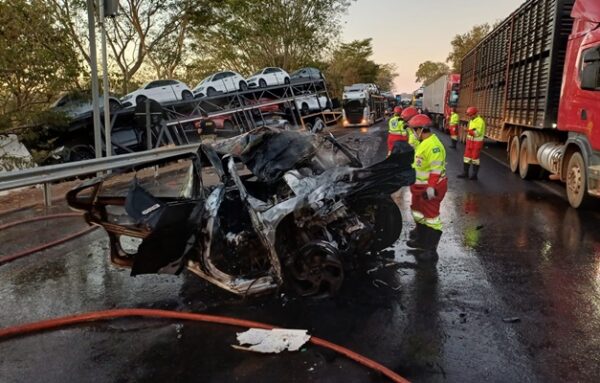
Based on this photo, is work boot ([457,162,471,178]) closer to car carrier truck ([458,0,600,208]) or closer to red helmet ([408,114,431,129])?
car carrier truck ([458,0,600,208])

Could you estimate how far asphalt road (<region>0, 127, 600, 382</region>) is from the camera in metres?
3.12

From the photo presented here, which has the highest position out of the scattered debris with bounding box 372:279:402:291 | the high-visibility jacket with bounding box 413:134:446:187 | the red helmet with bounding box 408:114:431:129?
the red helmet with bounding box 408:114:431:129

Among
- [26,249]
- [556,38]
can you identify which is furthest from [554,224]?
[26,249]

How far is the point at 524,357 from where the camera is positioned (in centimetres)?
320

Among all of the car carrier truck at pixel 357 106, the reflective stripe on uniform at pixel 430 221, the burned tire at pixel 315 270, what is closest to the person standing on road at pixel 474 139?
the reflective stripe on uniform at pixel 430 221

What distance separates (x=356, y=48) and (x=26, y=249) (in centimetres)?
5553

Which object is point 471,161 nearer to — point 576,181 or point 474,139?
point 474,139

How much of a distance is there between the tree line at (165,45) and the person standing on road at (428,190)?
8157 mm

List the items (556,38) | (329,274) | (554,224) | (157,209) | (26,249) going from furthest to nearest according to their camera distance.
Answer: (556,38)
(554,224)
(26,249)
(329,274)
(157,209)

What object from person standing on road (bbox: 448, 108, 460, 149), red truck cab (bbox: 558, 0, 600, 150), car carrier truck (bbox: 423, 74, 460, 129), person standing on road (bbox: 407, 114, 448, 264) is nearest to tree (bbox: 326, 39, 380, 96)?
car carrier truck (bbox: 423, 74, 460, 129)

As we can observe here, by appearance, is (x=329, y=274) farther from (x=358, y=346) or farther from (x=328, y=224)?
(x=358, y=346)

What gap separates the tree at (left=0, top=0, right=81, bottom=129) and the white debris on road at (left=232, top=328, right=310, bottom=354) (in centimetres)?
847

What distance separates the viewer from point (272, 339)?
136 inches

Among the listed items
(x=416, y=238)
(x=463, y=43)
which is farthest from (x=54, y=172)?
(x=463, y=43)
